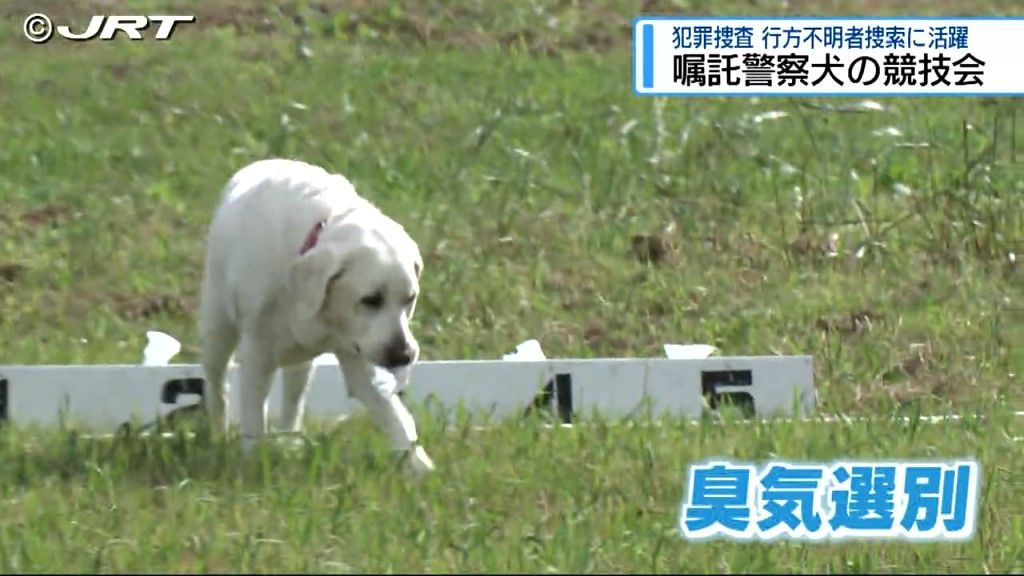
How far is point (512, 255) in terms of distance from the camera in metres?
9.85

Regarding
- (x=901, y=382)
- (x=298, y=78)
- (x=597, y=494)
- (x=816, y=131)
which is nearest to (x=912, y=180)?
(x=816, y=131)

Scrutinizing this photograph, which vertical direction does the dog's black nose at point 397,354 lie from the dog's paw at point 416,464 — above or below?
above

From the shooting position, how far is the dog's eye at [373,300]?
6074 mm

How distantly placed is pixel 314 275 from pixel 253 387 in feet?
1.66

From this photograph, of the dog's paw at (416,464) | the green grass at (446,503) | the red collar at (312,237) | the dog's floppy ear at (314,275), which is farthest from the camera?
the dog's paw at (416,464)

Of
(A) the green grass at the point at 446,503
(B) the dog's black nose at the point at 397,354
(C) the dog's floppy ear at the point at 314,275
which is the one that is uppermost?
(C) the dog's floppy ear at the point at 314,275

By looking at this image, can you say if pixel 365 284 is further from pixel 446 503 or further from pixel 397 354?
pixel 446 503

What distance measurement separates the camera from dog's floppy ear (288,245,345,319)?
6.04 metres

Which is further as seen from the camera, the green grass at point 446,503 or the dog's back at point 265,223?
the dog's back at point 265,223

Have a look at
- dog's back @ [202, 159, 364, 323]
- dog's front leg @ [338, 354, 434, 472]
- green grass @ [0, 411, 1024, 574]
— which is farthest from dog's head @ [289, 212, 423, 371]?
green grass @ [0, 411, 1024, 574]

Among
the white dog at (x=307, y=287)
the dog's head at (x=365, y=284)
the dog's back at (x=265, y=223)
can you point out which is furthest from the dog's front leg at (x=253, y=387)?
the dog's head at (x=365, y=284)

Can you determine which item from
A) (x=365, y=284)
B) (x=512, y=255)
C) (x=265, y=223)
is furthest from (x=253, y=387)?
(x=512, y=255)

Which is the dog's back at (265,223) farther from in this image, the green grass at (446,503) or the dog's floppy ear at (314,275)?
the green grass at (446,503)

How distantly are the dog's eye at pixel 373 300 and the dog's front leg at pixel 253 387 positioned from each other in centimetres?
46
